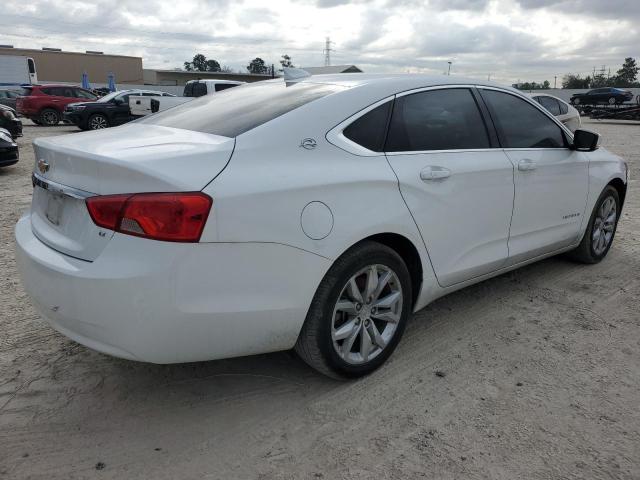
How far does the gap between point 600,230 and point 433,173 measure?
2607 millimetres

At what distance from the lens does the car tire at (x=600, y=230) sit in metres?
4.55

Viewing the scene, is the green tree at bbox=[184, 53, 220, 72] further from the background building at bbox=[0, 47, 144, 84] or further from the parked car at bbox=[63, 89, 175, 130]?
the parked car at bbox=[63, 89, 175, 130]

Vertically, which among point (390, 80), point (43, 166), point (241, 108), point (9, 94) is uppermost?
point (390, 80)

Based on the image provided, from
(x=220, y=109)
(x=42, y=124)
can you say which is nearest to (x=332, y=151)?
(x=220, y=109)

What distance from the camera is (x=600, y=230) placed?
471cm

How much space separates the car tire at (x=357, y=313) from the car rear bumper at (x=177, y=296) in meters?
0.12

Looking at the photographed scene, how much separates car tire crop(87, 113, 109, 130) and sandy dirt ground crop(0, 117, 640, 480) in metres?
15.0

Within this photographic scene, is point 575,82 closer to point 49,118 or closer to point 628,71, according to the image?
point 628,71

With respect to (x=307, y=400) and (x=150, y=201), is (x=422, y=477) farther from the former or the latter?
(x=150, y=201)

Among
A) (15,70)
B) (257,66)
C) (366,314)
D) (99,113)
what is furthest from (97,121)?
(257,66)

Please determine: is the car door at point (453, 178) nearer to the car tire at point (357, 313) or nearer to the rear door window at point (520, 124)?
the rear door window at point (520, 124)

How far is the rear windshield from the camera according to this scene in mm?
2623

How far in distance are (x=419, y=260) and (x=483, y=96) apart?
1327 millimetres

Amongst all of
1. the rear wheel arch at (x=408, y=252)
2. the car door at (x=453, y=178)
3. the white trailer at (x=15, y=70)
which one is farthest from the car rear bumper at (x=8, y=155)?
the white trailer at (x=15, y=70)
